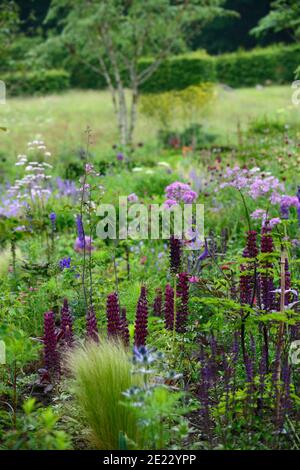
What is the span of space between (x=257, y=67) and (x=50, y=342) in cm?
2620

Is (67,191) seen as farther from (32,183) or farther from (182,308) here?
(182,308)

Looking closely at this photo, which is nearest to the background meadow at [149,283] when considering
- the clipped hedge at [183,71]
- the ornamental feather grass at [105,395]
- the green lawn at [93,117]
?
the ornamental feather grass at [105,395]

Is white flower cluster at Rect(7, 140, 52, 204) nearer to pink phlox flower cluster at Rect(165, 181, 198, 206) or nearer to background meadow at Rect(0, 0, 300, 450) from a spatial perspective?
background meadow at Rect(0, 0, 300, 450)

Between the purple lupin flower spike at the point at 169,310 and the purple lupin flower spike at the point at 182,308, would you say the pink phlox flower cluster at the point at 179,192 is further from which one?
the purple lupin flower spike at the point at 182,308

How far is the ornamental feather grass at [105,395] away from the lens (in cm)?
281

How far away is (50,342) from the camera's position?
139 inches

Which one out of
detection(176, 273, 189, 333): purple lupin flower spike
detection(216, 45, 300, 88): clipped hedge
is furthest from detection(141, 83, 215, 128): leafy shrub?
detection(176, 273, 189, 333): purple lupin flower spike

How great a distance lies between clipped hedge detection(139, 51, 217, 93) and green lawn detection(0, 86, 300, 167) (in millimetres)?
1061

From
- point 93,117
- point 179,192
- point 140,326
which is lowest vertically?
point 140,326

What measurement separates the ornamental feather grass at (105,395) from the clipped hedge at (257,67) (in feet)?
84.4

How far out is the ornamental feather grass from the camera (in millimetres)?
2814

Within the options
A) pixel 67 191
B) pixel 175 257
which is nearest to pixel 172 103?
pixel 67 191

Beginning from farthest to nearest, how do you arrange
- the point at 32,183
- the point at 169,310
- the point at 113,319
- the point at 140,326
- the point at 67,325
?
the point at 32,183 < the point at 169,310 < the point at 67,325 < the point at 113,319 < the point at 140,326
